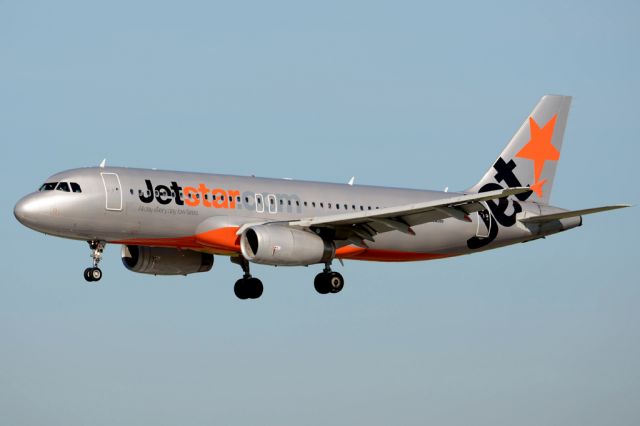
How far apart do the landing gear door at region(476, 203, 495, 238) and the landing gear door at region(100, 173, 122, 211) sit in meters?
17.6

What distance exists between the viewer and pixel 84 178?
5897 cm

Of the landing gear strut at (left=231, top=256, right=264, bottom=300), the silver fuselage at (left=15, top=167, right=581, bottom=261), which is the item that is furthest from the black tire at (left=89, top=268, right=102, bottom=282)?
the landing gear strut at (left=231, top=256, right=264, bottom=300)

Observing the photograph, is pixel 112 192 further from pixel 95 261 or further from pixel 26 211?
pixel 26 211

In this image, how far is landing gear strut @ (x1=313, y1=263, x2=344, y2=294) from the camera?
63.4m

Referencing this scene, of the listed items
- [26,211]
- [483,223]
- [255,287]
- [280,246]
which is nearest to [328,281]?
[255,287]

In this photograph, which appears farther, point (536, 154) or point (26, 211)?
point (536, 154)

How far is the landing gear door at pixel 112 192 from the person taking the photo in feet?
192

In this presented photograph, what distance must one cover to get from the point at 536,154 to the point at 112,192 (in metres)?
23.3

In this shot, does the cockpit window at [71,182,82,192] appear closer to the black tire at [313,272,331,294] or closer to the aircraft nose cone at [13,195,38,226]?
the aircraft nose cone at [13,195,38,226]

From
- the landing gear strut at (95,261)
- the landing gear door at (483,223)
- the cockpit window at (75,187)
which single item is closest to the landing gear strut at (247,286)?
the landing gear strut at (95,261)

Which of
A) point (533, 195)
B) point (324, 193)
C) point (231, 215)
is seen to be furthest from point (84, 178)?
point (533, 195)

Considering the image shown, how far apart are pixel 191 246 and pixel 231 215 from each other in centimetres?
204

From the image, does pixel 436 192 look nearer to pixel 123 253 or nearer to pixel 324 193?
pixel 324 193

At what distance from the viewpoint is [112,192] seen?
193 feet
